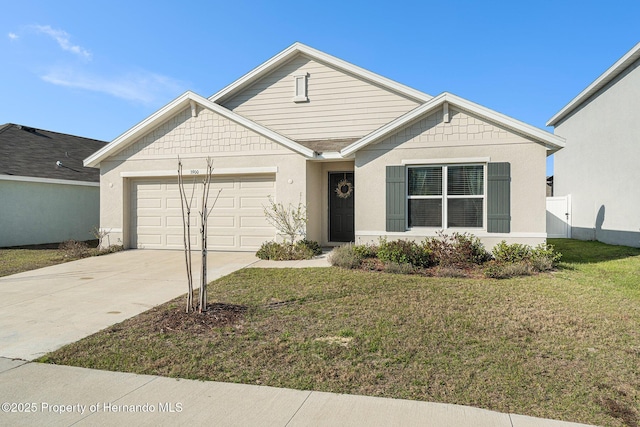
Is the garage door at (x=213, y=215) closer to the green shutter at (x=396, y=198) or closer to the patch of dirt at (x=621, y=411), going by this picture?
the green shutter at (x=396, y=198)

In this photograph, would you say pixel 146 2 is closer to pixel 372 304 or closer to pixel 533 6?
pixel 372 304

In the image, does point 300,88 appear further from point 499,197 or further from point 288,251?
point 499,197

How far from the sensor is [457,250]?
9406mm

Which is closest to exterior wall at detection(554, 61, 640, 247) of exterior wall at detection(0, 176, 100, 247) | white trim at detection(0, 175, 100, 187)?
exterior wall at detection(0, 176, 100, 247)

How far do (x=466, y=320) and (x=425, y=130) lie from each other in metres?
6.21

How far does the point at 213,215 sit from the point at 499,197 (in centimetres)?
834

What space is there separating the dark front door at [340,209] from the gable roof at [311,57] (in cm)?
350

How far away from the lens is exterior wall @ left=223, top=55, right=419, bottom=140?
1333 centimetres

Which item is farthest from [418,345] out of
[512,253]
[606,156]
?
[606,156]

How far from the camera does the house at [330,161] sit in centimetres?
978

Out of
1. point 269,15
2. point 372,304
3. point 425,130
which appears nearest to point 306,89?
point 269,15

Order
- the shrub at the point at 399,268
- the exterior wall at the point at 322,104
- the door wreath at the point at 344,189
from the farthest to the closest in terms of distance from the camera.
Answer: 1. the exterior wall at the point at 322,104
2. the door wreath at the point at 344,189
3. the shrub at the point at 399,268

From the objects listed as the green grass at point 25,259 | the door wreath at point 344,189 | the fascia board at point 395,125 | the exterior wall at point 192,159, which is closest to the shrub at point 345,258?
the exterior wall at point 192,159

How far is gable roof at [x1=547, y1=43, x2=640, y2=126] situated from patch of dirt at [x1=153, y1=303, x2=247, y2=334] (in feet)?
48.1
